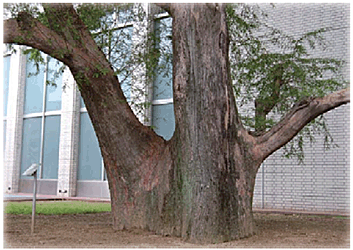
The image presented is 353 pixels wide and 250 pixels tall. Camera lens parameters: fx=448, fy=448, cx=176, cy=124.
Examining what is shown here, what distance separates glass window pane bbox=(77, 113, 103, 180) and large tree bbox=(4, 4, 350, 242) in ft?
31.4

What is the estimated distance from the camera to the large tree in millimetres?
6090

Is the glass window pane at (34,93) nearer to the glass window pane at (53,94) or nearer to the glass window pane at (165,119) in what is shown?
the glass window pane at (53,94)

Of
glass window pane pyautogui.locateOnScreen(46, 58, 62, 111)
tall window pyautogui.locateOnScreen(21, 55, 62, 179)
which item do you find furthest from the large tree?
tall window pyautogui.locateOnScreen(21, 55, 62, 179)

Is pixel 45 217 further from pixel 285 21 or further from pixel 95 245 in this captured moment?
pixel 285 21

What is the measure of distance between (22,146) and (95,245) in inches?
590

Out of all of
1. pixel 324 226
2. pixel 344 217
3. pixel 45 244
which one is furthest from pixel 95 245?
pixel 344 217

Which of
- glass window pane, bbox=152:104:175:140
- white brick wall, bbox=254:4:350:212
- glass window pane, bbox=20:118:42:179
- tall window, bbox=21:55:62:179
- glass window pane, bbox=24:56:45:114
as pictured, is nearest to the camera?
white brick wall, bbox=254:4:350:212

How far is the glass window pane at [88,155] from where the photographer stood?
1652 cm

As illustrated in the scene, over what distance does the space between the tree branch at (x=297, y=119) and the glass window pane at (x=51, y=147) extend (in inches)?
499

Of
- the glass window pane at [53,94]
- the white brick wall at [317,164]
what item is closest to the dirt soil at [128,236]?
the white brick wall at [317,164]

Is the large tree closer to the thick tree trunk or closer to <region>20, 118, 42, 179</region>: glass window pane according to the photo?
the thick tree trunk

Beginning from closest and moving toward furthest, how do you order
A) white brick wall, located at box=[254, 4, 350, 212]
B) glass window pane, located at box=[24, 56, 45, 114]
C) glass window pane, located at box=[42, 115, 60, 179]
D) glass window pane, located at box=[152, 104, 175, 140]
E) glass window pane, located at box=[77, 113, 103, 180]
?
white brick wall, located at box=[254, 4, 350, 212]
glass window pane, located at box=[152, 104, 175, 140]
glass window pane, located at box=[77, 113, 103, 180]
glass window pane, located at box=[42, 115, 60, 179]
glass window pane, located at box=[24, 56, 45, 114]

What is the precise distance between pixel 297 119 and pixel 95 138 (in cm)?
1116

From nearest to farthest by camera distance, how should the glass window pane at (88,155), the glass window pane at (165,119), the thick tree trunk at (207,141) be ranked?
the thick tree trunk at (207,141) → the glass window pane at (165,119) → the glass window pane at (88,155)
